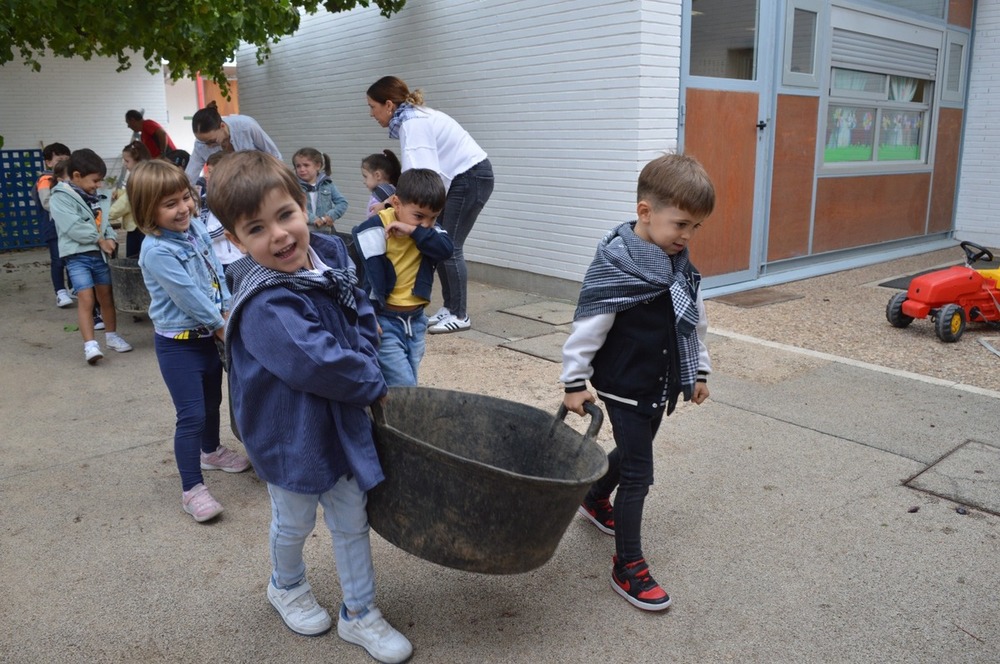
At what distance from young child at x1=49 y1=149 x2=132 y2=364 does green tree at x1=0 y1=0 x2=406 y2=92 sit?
161 centimetres

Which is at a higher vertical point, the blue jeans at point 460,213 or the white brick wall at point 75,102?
the white brick wall at point 75,102

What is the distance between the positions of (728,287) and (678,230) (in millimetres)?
5432

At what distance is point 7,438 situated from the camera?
4.35 meters

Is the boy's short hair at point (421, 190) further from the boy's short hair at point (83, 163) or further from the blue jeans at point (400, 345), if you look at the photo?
the boy's short hair at point (83, 163)

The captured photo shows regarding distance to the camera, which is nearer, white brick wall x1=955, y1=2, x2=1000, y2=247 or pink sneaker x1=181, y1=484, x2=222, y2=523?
pink sneaker x1=181, y1=484, x2=222, y2=523

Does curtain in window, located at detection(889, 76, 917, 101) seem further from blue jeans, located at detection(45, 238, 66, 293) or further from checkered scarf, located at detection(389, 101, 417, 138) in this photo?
blue jeans, located at detection(45, 238, 66, 293)

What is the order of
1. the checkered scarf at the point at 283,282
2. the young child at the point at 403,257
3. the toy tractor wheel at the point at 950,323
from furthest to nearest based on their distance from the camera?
the toy tractor wheel at the point at 950,323 < the young child at the point at 403,257 < the checkered scarf at the point at 283,282

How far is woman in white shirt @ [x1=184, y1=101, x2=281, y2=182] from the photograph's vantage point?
6.09 meters

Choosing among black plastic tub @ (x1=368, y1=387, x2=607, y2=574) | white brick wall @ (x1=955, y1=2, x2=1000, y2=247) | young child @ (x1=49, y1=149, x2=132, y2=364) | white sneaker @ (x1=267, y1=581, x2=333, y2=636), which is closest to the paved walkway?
white sneaker @ (x1=267, y1=581, x2=333, y2=636)

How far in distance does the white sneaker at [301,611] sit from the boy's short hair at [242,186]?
1.19 meters

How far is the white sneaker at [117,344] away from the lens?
6.07 metres

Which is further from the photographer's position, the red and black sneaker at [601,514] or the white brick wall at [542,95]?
the white brick wall at [542,95]

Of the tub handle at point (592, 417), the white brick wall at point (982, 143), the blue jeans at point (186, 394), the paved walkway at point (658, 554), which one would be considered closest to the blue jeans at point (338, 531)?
the paved walkway at point (658, 554)

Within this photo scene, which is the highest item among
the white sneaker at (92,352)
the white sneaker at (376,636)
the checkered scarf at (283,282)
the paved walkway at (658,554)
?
the checkered scarf at (283,282)
